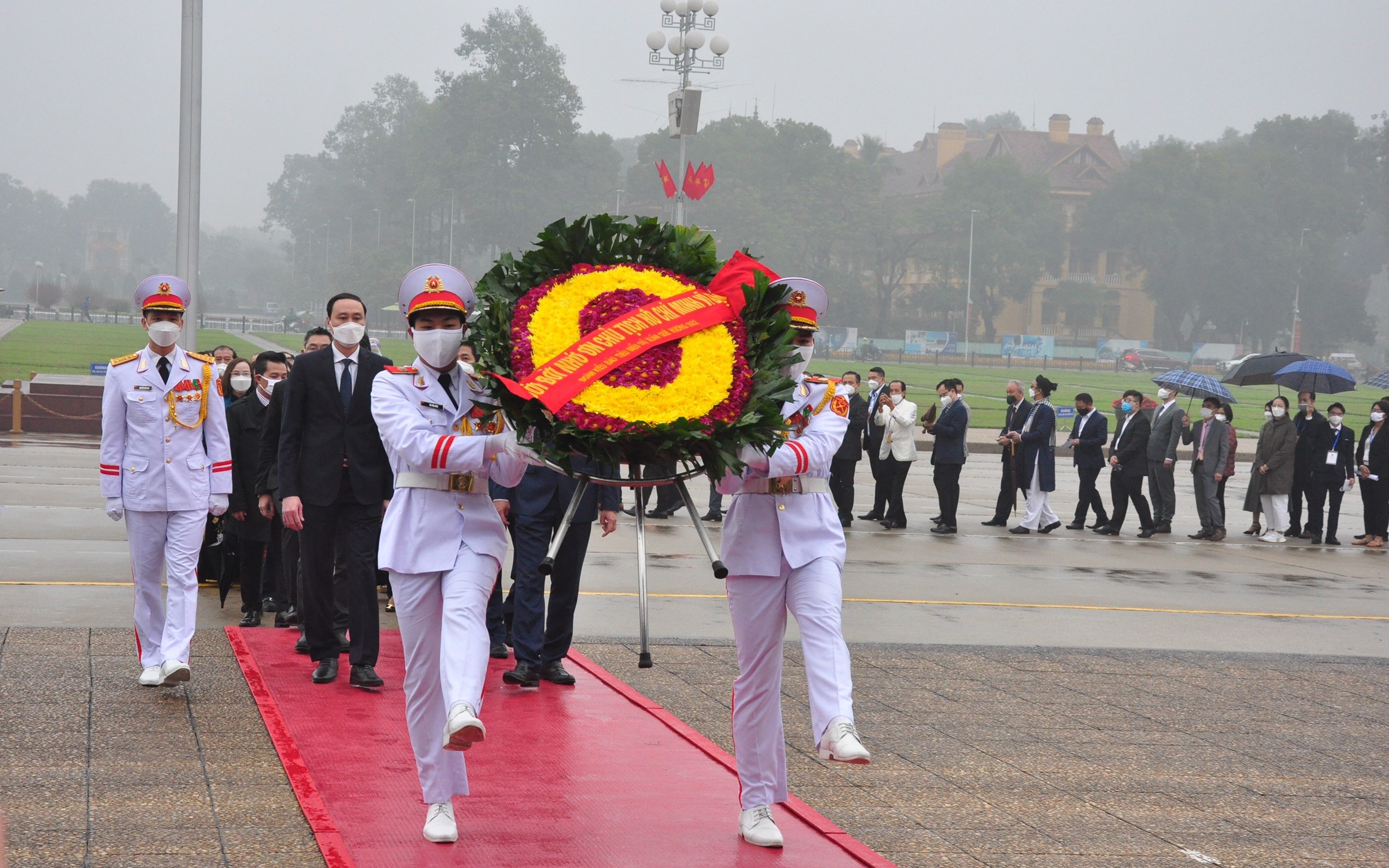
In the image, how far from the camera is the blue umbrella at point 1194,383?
65.4ft

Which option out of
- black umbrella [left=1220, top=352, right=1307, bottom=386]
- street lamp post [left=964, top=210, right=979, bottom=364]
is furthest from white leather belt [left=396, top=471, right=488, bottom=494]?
street lamp post [left=964, top=210, right=979, bottom=364]

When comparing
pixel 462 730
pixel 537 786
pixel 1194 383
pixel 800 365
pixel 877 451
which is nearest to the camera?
pixel 462 730

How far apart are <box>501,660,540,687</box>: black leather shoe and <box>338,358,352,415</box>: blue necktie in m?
1.65

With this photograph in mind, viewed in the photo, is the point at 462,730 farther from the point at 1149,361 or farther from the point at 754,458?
the point at 1149,361

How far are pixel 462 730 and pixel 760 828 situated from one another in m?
1.22

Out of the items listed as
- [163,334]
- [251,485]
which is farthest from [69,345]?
[163,334]

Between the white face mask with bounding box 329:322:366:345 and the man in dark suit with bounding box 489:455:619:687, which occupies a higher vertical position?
the white face mask with bounding box 329:322:366:345

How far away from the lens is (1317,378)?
19.9 m


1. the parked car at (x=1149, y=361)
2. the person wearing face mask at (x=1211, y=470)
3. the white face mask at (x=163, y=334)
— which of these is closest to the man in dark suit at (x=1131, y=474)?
the person wearing face mask at (x=1211, y=470)

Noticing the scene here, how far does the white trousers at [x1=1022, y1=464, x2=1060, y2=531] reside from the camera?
1708 centimetres

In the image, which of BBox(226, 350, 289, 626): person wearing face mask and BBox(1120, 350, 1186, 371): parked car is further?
BBox(1120, 350, 1186, 371): parked car

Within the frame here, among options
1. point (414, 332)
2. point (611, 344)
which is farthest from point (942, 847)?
point (414, 332)

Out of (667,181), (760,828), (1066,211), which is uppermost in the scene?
(1066,211)

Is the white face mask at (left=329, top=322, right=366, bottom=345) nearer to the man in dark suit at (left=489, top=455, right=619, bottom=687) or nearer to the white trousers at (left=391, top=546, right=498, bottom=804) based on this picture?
the man in dark suit at (left=489, top=455, right=619, bottom=687)
